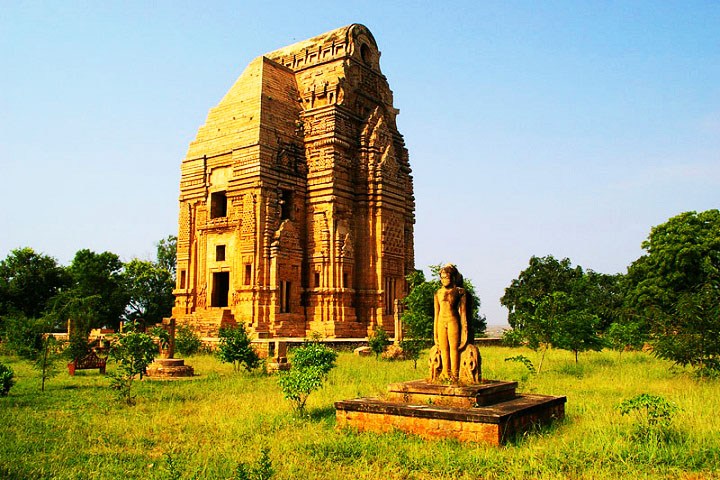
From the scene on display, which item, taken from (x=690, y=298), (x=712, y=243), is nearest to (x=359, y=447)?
(x=690, y=298)

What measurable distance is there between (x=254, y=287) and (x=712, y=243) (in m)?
21.6

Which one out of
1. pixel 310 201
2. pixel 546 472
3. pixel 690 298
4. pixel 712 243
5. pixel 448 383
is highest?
pixel 310 201

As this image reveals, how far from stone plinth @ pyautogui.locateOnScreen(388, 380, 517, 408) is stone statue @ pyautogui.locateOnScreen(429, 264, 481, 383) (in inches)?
12.0

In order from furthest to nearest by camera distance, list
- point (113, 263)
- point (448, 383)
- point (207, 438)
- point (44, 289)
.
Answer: point (113, 263)
point (44, 289)
point (448, 383)
point (207, 438)

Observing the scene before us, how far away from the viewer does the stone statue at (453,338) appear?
9.15 m

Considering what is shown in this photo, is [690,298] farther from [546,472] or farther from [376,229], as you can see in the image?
[376,229]

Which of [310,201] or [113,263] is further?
[113,263]

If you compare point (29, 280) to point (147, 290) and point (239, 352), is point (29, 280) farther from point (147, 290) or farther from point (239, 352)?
point (239, 352)

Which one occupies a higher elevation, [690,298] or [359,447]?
[690,298]

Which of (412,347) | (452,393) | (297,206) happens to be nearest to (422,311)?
(412,347)

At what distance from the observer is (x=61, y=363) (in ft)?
62.1

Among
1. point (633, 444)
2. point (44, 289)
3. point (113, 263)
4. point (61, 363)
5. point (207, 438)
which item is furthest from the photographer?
point (113, 263)

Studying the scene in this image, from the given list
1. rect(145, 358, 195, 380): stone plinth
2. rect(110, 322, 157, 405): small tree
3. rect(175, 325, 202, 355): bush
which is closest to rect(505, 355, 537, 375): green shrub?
rect(110, 322, 157, 405): small tree

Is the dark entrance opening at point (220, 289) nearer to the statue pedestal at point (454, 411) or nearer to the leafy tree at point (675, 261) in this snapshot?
the leafy tree at point (675, 261)
